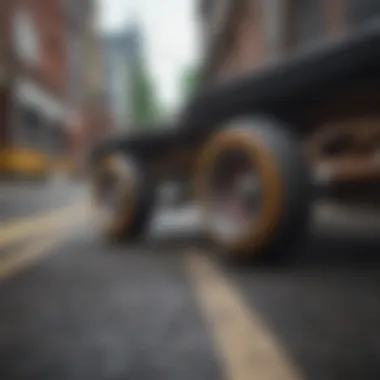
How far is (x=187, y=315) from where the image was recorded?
4.06ft

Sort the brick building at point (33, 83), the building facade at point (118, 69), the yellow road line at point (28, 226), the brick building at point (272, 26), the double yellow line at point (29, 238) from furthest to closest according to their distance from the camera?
the building facade at point (118, 69), the brick building at point (33, 83), the yellow road line at point (28, 226), the brick building at point (272, 26), the double yellow line at point (29, 238)

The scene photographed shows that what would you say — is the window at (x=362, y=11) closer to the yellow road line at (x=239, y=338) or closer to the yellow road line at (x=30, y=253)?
the yellow road line at (x=239, y=338)

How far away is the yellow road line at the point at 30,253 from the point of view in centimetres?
186

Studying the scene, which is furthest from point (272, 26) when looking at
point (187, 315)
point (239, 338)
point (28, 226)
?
point (239, 338)

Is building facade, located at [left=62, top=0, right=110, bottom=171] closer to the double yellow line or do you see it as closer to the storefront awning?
the double yellow line

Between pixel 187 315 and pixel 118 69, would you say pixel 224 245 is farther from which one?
pixel 118 69

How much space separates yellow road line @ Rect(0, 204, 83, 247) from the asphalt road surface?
578 mm

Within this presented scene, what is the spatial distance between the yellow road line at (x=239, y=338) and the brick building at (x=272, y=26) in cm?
89

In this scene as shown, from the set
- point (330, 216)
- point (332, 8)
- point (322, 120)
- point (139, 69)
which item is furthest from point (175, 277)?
point (139, 69)

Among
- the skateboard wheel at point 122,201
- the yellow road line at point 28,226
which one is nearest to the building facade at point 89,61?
the yellow road line at point 28,226

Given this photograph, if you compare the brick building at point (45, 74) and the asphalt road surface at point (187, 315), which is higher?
the brick building at point (45, 74)

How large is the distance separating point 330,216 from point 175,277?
7.33ft

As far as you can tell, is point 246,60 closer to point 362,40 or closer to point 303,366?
point 362,40

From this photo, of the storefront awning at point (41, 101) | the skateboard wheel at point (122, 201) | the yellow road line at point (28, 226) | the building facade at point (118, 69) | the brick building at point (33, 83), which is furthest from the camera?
the storefront awning at point (41, 101)
